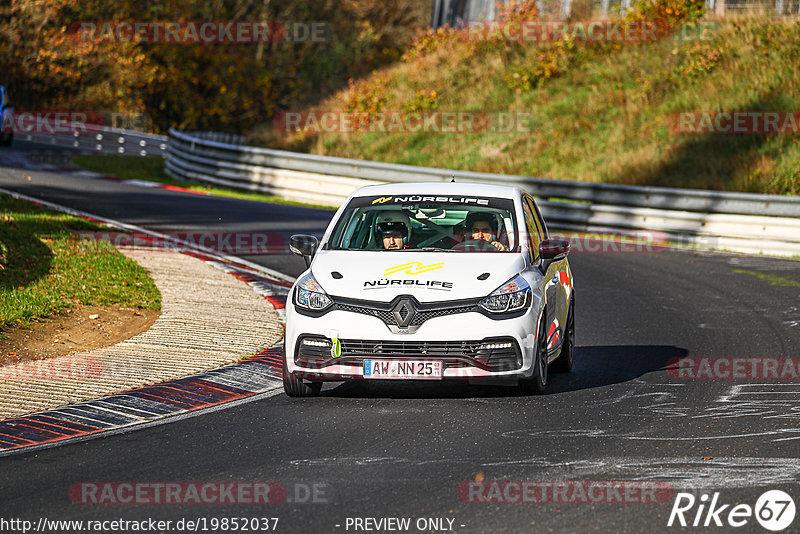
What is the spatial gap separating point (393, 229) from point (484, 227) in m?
0.76

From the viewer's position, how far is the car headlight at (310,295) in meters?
9.08

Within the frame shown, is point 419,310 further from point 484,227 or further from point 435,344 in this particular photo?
point 484,227

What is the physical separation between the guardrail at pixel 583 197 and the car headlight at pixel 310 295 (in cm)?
1353

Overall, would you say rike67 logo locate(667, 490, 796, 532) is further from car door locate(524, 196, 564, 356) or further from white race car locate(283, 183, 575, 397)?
car door locate(524, 196, 564, 356)

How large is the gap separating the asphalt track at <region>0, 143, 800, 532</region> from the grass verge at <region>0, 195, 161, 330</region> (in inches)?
166

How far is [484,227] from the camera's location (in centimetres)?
1008

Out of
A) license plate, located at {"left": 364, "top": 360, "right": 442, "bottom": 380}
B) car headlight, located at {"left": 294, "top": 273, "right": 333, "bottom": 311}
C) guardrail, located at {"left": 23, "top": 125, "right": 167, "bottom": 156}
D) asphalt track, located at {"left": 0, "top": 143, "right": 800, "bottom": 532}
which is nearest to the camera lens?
asphalt track, located at {"left": 0, "top": 143, "right": 800, "bottom": 532}

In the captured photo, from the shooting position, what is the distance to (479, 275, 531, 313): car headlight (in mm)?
8953

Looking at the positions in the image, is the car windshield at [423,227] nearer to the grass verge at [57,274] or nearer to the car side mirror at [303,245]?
the car side mirror at [303,245]

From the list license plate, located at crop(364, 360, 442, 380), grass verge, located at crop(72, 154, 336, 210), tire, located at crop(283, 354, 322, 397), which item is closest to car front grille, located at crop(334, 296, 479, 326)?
license plate, located at crop(364, 360, 442, 380)

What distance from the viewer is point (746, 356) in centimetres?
1123

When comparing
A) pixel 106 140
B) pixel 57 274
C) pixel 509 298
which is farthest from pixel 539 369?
pixel 106 140

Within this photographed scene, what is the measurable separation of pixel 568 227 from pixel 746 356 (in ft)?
44.5

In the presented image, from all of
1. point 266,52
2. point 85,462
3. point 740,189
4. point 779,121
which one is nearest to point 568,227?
point 740,189
